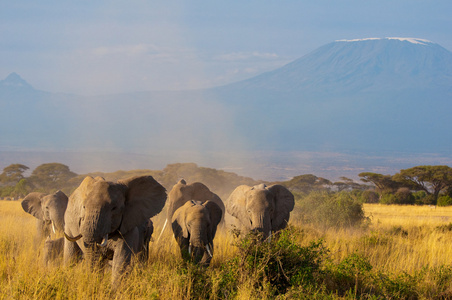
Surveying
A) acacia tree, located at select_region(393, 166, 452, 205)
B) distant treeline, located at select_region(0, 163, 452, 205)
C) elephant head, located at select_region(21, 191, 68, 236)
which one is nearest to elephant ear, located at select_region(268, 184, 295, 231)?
elephant head, located at select_region(21, 191, 68, 236)

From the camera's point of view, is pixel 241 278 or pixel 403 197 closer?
pixel 241 278

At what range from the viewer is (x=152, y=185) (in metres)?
9.33

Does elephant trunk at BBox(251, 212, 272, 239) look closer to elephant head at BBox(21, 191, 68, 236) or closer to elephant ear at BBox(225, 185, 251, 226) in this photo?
elephant ear at BBox(225, 185, 251, 226)

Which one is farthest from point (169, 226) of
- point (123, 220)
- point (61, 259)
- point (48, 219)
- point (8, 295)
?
point (8, 295)

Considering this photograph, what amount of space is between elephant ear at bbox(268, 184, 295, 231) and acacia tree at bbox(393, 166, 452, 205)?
122 ft

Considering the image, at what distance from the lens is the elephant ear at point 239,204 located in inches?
513

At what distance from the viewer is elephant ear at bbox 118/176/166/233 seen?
28.9ft

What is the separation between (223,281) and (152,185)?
1.94 m

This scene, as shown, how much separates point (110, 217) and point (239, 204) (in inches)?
215

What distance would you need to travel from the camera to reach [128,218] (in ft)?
28.9

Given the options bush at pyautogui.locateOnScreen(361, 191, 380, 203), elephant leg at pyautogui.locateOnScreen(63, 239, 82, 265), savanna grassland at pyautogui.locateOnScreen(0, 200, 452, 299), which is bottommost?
bush at pyautogui.locateOnScreen(361, 191, 380, 203)

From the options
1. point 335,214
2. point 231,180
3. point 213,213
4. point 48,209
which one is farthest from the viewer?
point 231,180

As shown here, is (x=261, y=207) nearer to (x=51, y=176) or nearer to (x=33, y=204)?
(x=33, y=204)

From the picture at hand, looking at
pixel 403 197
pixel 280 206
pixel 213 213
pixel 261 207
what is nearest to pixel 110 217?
pixel 213 213
